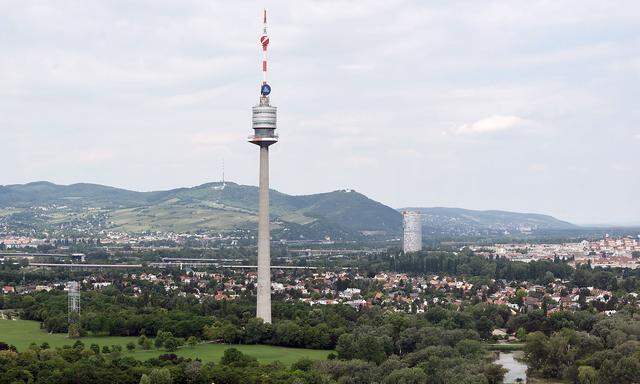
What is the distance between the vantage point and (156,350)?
71.2 metres

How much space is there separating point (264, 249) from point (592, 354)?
35.6 m

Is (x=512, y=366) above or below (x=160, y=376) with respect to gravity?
below

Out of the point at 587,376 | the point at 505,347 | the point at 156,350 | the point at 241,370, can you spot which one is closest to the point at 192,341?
the point at 156,350

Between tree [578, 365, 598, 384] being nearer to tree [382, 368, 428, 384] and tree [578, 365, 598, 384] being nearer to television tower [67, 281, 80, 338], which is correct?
tree [382, 368, 428, 384]

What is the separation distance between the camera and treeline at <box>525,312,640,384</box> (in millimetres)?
54375

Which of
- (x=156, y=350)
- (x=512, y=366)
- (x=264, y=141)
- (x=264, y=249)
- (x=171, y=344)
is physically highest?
(x=264, y=141)

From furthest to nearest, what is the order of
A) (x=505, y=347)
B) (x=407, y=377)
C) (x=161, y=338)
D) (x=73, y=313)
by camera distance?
(x=73, y=313), (x=505, y=347), (x=161, y=338), (x=407, y=377)

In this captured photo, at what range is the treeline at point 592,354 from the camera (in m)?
54.4

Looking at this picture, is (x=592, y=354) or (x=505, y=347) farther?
(x=505, y=347)

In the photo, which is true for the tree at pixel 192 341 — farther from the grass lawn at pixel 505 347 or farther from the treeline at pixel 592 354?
the treeline at pixel 592 354

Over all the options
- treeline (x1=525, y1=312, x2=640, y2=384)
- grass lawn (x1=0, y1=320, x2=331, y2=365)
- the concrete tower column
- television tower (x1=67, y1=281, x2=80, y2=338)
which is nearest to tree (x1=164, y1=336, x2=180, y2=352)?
grass lawn (x1=0, y1=320, x2=331, y2=365)

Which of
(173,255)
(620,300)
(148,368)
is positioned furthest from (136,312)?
(173,255)

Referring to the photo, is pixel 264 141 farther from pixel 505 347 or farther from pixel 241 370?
pixel 241 370

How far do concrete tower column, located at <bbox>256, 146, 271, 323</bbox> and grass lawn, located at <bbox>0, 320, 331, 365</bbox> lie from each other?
373 inches
